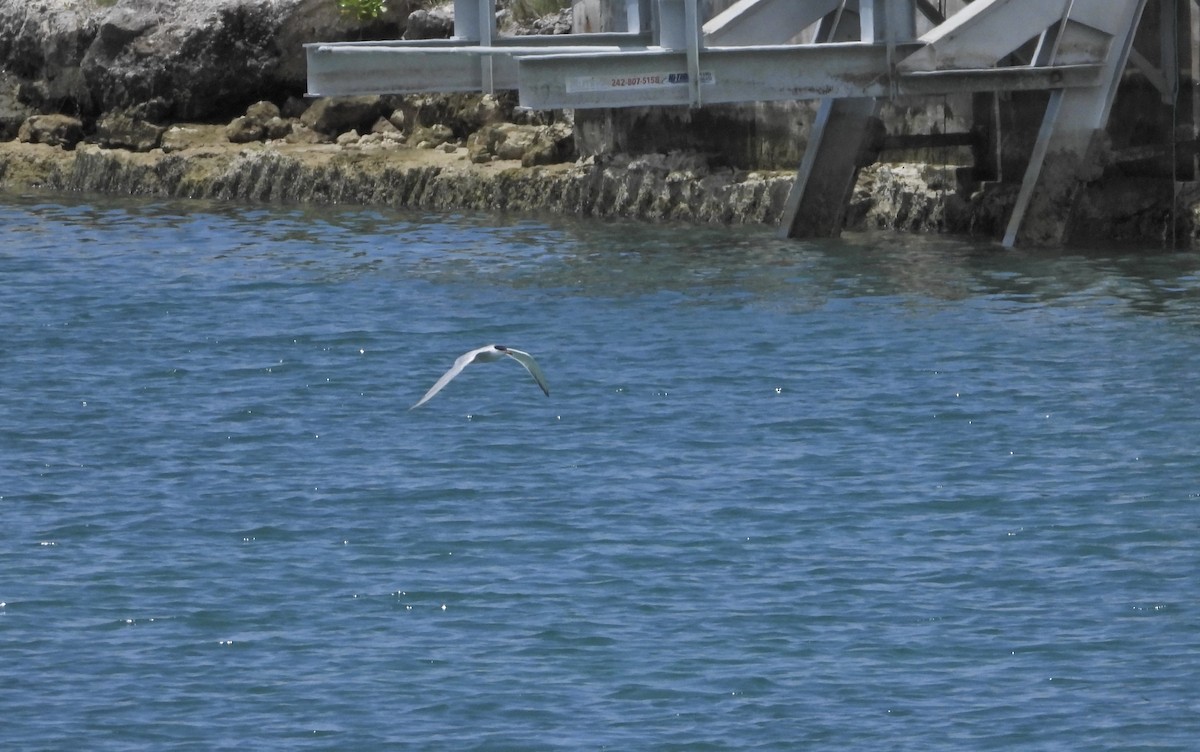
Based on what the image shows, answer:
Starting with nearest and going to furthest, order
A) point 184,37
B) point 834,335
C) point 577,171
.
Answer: point 834,335 → point 577,171 → point 184,37

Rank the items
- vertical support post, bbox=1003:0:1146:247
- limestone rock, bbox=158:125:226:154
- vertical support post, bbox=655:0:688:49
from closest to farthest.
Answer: vertical support post, bbox=655:0:688:49
vertical support post, bbox=1003:0:1146:247
limestone rock, bbox=158:125:226:154

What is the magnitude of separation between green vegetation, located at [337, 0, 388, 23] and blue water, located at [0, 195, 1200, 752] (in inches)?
442

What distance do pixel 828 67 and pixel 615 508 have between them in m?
9.60

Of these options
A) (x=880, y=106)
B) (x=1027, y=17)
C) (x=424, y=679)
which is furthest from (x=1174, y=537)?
(x=880, y=106)

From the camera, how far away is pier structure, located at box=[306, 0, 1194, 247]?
21656mm

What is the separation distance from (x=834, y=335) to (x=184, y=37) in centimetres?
1879

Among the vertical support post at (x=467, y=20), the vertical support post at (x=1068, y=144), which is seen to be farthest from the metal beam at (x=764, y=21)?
the vertical support post at (x=1068, y=144)

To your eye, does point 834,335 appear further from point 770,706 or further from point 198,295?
point 770,706

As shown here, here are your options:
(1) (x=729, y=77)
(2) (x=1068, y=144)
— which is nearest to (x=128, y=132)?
(1) (x=729, y=77)

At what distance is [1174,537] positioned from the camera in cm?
1288

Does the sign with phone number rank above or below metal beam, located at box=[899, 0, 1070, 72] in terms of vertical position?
below

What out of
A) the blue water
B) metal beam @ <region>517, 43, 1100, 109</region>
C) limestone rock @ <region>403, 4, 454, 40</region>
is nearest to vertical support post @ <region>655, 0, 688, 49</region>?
metal beam @ <region>517, 43, 1100, 109</region>

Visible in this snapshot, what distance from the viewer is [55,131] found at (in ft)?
119

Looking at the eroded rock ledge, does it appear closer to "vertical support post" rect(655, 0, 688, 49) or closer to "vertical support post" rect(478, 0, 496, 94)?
"vertical support post" rect(478, 0, 496, 94)
